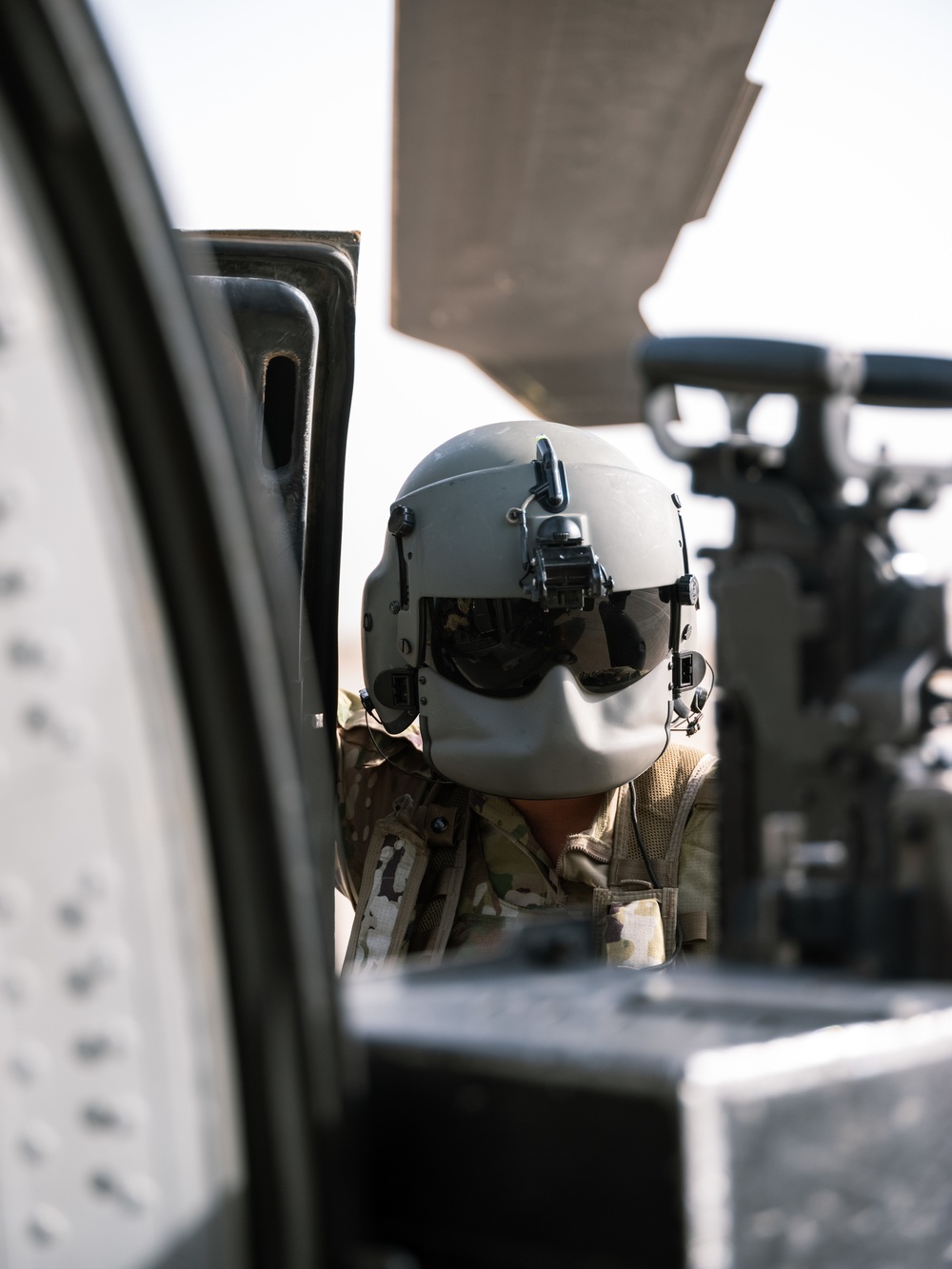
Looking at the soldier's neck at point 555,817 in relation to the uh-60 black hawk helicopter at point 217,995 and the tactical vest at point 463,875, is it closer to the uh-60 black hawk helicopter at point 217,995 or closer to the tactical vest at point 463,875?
the tactical vest at point 463,875

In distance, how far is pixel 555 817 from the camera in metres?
2.97

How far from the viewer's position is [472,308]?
1566cm

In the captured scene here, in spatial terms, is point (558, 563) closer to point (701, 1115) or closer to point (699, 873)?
point (699, 873)

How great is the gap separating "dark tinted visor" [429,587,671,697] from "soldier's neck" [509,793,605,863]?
377mm

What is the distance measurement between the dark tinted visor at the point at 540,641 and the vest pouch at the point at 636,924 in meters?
0.45

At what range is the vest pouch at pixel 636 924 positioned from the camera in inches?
104

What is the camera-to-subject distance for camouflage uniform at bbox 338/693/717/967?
273cm

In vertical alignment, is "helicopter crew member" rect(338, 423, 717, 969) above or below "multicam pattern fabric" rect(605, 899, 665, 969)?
above

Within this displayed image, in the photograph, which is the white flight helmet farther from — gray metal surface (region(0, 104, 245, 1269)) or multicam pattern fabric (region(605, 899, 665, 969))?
gray metal surface (region(0, 104, 245, 1269))

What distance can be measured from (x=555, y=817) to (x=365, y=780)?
480 millimetres

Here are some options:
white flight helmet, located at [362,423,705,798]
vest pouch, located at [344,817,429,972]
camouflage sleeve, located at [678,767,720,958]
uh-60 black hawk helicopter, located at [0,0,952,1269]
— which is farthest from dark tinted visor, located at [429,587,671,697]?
uh-60 black hawk helicopter, located at [0,0,952,1269]

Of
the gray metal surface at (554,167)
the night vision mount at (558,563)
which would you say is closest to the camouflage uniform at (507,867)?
the night vision mount at (558,563)

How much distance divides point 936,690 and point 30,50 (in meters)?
0.76

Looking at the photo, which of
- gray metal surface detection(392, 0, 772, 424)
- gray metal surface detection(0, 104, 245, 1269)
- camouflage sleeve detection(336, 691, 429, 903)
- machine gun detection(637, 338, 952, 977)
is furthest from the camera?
gray metal surface detection(392, 0, 772, 424)
